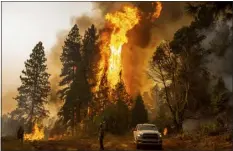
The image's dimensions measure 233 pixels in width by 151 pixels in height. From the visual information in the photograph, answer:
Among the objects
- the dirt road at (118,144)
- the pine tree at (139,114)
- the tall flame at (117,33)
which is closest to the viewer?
the dirt road at (118,144)

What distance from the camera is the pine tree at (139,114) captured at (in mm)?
18797

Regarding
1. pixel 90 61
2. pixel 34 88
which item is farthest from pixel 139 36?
pixel 34 88

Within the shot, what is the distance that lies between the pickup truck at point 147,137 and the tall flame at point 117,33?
102 inches

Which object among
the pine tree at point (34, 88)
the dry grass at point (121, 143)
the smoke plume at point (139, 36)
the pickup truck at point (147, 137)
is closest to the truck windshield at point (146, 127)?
the pickup truck at point (147, 137)

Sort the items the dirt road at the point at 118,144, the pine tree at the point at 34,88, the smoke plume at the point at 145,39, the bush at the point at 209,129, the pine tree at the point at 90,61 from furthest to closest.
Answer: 1. the pine tree at the point at 90,61
2. the smoke plume at the point at 145,39
3. the pine tree at the point at 34,88
4. the bush at the point at 209,129
5. the dirt road at the point at 118,144

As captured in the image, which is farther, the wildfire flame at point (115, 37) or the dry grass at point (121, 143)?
the wildfire flame at point (115, 37)

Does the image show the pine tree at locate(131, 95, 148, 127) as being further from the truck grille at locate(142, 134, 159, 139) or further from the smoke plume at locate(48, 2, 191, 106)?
the truck grille at locate(142, 134, 159, 139)

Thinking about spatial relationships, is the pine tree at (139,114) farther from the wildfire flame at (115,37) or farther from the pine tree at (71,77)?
the pine tree at (71,77)

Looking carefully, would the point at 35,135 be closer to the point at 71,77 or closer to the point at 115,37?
the point at 71,77

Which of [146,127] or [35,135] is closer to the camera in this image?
[146,127]

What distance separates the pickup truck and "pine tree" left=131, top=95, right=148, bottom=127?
15.3 inches

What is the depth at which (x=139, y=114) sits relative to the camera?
18.9 metres

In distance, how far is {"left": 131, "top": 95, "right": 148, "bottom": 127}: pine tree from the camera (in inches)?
740

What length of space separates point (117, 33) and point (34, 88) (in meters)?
4.68
